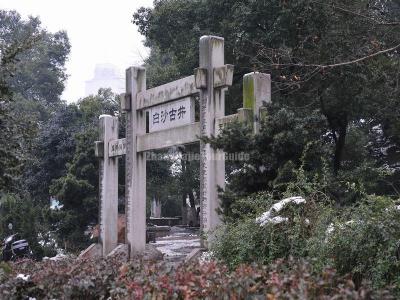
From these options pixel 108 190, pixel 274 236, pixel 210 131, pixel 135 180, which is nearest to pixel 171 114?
pixel 210 131

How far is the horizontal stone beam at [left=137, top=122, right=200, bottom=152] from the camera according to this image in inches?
361

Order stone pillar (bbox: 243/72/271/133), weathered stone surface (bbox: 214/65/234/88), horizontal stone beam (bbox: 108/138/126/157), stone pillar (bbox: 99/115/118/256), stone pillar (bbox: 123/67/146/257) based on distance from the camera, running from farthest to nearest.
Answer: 1. stone pillar (bbox: 99/115/118/256)
2. horizontal stone beam (bbox: 108/138/126/157)
3. stone pillar (bbox: 123/67/146/257)
4. weathered stone surface (bbox: 214/65/234/88)
5. stone pillar (bbox: 243/72/271/133)

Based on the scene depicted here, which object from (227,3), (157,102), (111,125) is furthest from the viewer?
(227,3)

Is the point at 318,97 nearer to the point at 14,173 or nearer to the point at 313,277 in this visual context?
the point at 14,173

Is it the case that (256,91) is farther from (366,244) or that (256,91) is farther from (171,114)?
(366,244)

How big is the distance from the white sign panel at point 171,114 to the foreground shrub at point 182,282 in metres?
4.32

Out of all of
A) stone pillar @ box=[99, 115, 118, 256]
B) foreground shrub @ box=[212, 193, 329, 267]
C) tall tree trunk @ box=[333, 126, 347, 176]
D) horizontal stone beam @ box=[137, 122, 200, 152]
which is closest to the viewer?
foreground shrub @ box=[212, 193, 329, 267]

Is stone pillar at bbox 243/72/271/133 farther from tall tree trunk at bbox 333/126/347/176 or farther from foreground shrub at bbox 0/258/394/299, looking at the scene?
tall tree trunk at bbox 333/126/347/176

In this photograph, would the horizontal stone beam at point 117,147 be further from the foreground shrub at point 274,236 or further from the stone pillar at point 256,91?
the foreground shrub at point 274,236

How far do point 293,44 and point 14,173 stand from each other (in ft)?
24.9

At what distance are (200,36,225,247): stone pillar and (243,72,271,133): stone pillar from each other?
0.55m

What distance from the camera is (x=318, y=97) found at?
41.4ft

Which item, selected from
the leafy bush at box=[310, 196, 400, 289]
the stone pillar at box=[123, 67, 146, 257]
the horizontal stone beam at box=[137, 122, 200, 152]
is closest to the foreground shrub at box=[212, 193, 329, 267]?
the leafy bush at box=[310, 196, 400, 289]

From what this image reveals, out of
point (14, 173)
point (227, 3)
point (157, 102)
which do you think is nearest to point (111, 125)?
point (157, 102)
